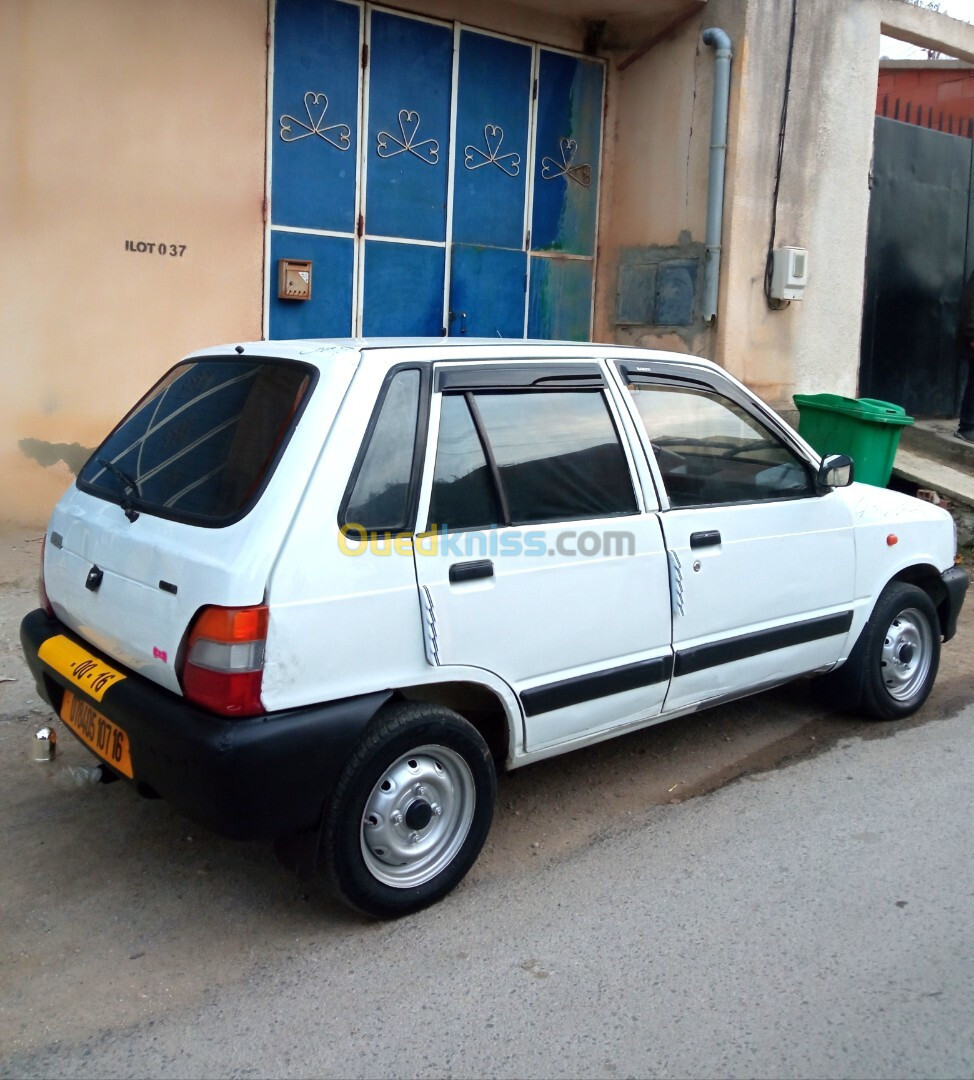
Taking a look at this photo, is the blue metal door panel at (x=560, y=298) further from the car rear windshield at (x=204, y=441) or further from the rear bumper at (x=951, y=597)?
the car rear windshield at (x=204, y=441)

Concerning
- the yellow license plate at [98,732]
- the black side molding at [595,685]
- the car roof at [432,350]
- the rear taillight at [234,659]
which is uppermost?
the car roof at [432,350]

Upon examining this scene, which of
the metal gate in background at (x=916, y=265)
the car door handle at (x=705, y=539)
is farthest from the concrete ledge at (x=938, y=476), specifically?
the car door handle at (x=705, y=539)

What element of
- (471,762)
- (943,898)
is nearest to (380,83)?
(471,762)

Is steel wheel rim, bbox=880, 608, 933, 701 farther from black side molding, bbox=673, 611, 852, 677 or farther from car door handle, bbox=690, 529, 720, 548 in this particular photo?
car door handle, bbox=690, 529, 720, 548

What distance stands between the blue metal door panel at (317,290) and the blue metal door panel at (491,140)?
1094 mm

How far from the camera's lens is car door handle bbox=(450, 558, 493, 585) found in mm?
3234

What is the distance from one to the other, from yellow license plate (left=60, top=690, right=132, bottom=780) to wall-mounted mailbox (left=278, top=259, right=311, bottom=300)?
4785 millimetres

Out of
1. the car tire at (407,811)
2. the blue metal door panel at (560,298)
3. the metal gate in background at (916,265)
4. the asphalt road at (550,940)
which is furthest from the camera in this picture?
the metal gate in background at (916,265)

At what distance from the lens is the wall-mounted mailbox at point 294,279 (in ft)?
25.3

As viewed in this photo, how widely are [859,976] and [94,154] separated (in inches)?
257

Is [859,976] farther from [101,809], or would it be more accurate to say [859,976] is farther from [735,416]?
[101,809]

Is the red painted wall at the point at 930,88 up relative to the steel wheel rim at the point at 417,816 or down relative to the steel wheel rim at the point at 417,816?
up

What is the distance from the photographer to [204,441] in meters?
3.35

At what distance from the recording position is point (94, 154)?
6.97 meters
